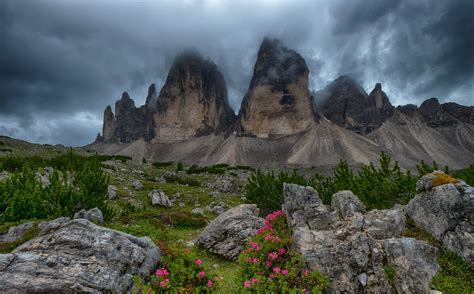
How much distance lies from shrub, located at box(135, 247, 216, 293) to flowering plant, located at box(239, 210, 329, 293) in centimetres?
122

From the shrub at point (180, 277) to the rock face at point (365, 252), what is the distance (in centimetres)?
352

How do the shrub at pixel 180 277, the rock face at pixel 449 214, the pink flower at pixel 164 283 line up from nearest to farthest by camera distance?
the pink flower at pixel 164 283, the shrub at pixel 180 277, the rock face at pixel 449 214

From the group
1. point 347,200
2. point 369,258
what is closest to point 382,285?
point 369,258

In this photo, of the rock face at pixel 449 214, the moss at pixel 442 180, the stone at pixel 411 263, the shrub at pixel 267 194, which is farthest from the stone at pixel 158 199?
the moss at pixel 442 180

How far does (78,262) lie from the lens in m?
7.14

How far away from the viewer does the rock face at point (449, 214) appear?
9739 mm

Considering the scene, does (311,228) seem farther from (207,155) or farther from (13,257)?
(207,155)

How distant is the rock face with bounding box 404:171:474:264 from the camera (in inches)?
383

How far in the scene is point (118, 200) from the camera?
31.9 meters

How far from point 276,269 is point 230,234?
7.90 m

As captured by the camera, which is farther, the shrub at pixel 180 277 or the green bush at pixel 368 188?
the green bush at pixel 368 188

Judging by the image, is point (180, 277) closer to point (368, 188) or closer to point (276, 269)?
point (276, 269)

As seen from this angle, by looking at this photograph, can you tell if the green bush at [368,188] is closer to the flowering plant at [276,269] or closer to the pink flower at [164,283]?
the flowering plant at [276,269]

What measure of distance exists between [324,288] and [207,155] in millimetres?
180703
